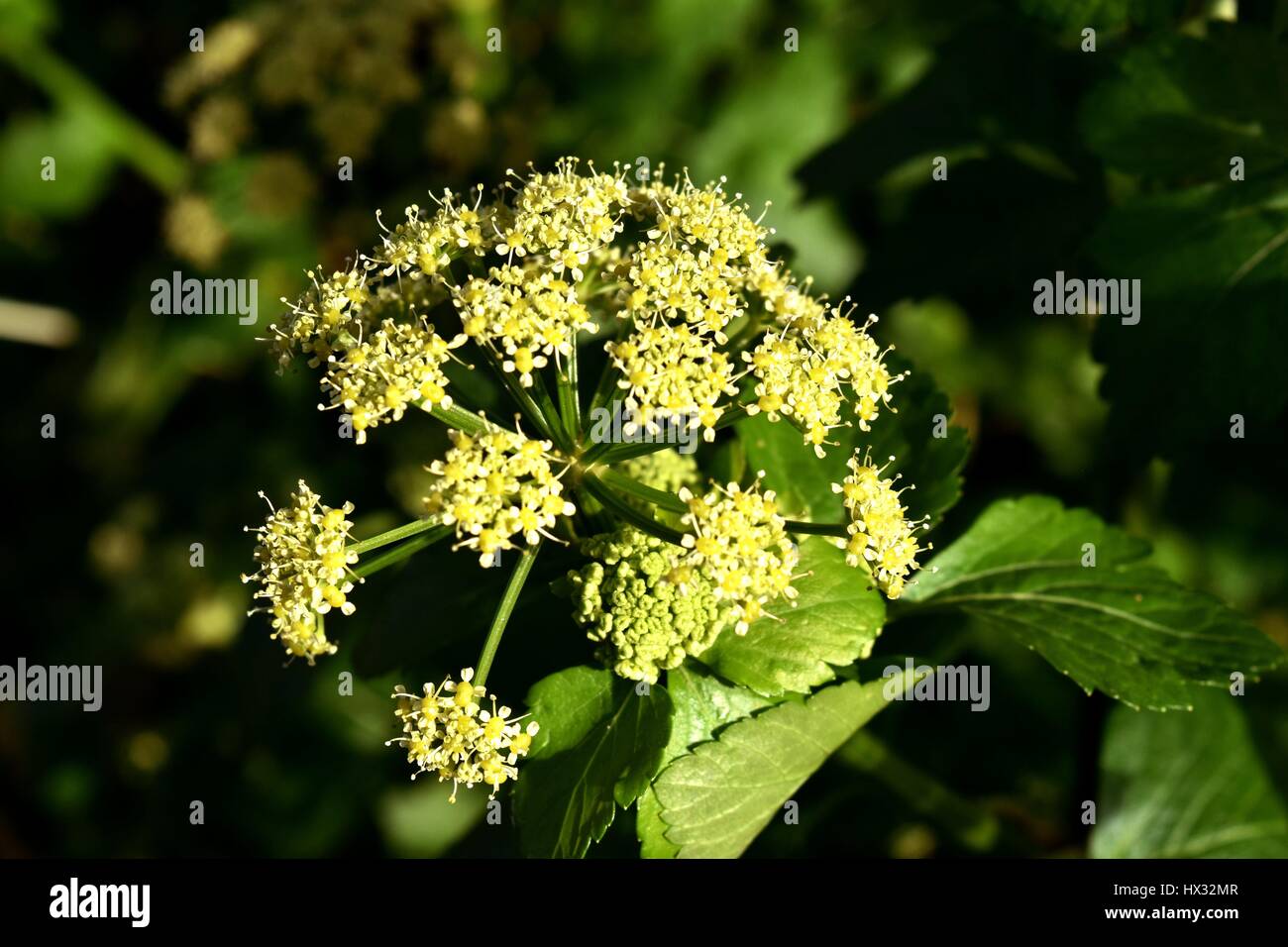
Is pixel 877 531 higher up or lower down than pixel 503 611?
higher up

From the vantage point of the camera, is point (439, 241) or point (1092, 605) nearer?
point (439, 241)

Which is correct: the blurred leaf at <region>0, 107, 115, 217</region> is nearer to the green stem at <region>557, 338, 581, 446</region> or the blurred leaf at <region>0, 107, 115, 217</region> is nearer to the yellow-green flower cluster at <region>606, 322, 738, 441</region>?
the green stem at <region>557, 338, 581, 446</region>

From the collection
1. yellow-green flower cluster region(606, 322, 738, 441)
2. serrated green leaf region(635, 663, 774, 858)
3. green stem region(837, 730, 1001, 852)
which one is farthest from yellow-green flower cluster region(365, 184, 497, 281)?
green stem region(837, 730, 1001, 852)

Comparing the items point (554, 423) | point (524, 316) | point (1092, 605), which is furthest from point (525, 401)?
point (1092, 605)

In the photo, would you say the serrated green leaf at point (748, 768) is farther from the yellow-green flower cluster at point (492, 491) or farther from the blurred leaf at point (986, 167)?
the blurred leaf at point (986, 167)

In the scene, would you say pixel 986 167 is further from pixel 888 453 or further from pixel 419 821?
pixel 419 821

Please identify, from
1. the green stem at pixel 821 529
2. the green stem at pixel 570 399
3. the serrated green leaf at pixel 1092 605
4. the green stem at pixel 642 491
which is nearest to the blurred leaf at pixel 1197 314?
the serrated green leaf at pixel 1092 605
